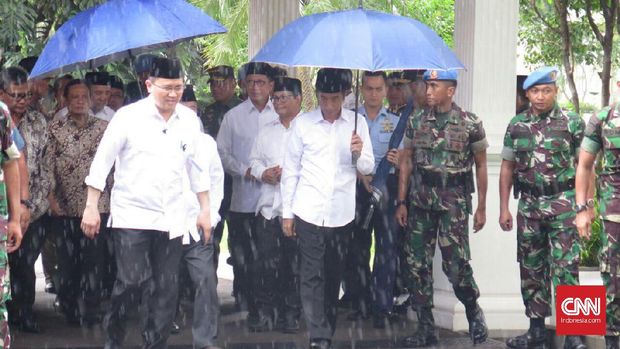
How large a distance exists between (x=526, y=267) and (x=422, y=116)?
141cm

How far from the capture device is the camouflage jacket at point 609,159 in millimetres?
8453

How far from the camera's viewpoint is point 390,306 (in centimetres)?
1126

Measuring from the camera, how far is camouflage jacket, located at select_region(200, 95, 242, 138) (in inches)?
484

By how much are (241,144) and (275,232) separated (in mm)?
1015

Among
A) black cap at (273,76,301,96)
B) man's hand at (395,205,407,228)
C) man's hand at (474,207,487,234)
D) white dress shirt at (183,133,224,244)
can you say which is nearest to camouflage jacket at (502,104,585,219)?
man's hand at (474,207,487,234)

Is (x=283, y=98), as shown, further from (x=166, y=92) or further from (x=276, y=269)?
(x=166, y=92)

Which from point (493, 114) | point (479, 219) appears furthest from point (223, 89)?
point (479, 219)

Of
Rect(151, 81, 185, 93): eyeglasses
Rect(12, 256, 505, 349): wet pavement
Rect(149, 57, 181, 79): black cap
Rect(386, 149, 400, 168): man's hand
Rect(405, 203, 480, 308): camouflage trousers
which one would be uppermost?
Rect(149, 57, 181, 79): black cap

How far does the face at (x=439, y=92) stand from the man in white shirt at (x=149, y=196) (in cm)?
217

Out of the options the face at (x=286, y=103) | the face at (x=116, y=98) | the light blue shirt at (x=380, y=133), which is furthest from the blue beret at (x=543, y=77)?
the face at (x=116, y=98)

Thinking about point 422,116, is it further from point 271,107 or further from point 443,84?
point 271,107

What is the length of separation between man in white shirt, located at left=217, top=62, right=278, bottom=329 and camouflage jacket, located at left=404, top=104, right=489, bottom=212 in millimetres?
1685

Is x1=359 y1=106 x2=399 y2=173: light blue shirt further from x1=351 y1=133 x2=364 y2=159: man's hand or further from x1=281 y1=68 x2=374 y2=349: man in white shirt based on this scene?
x1=351 y1=133 x2=364 y2=159: man's hand

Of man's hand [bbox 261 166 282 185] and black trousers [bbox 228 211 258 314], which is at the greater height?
man's hand [bbox 261 166 282 185]
